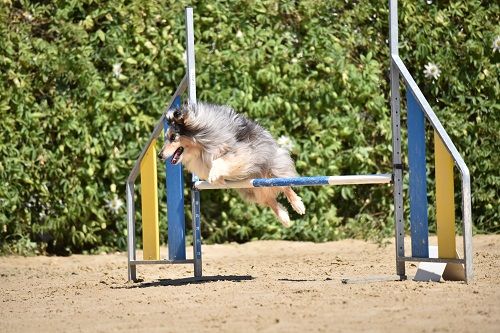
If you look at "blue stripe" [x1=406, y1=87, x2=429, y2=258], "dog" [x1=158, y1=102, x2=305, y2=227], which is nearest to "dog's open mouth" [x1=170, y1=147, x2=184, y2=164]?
"dog" [x1=158, y1=102, x2=305, y2=227]

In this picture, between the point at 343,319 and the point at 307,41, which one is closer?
the point at 343,319

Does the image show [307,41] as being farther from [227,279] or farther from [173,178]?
[227,279]

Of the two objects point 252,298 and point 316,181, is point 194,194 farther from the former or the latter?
point 252,298

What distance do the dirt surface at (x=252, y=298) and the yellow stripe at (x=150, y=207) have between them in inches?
9.3

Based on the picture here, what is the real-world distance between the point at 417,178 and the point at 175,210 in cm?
180

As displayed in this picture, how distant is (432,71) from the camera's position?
874cm

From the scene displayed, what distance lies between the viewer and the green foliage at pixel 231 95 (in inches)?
323

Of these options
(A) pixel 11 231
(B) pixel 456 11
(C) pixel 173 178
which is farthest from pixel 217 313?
(B) pixel 456 11

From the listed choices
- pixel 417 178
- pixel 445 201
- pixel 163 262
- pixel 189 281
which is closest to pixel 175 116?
pixel 163 262

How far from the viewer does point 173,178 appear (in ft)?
21.7

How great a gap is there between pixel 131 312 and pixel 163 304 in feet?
0.86

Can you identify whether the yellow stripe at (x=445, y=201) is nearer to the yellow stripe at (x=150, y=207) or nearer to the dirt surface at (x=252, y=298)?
the dirt surface at (x=252, y=298)

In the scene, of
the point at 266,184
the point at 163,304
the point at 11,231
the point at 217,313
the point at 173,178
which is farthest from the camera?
the point at 11,231

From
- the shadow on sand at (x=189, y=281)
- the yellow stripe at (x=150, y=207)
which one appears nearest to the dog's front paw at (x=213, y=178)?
the yellow stripe at (x=150, y=207)
